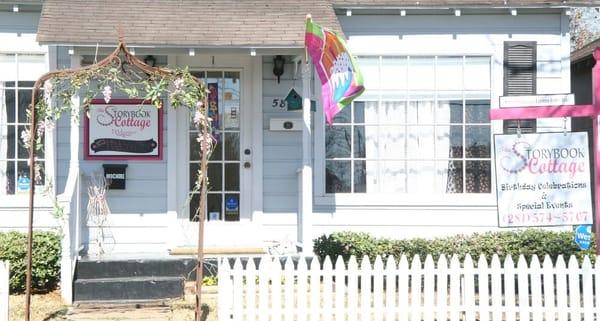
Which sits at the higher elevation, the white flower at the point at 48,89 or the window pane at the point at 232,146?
the white flower at the point at 48,89

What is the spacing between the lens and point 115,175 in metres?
9.21

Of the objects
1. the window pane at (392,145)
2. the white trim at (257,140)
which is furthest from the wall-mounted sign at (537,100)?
the white trim at (257,140)

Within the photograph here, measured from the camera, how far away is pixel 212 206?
942 centimetres

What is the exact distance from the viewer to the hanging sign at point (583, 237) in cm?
854

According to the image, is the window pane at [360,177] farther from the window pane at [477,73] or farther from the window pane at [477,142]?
the window pane at [477,73]

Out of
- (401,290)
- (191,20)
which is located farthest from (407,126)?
(401,290)

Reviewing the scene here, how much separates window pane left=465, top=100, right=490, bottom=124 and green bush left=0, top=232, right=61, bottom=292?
543cm

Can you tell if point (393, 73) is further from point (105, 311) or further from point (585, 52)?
point (585, 52)

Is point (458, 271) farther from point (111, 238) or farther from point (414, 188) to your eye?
point (111, 238)

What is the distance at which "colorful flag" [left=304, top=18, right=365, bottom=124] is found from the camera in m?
6.93

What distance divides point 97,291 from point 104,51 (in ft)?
9.27

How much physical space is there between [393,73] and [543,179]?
10.2 ft

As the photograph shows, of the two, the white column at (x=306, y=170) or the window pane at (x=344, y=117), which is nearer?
the white column at (x=306, y=170)

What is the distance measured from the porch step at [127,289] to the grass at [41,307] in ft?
0.88
